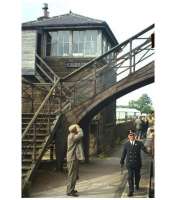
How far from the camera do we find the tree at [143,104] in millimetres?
9617

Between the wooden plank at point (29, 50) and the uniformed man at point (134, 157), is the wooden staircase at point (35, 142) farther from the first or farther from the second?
the wooden plank at point (29, 50)

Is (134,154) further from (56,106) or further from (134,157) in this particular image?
(56,106)

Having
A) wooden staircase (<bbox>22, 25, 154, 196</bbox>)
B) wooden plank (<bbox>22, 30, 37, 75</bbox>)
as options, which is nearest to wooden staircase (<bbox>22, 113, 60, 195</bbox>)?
wooden staircase (<bbox>22, 25, 154, 196</bbox>)

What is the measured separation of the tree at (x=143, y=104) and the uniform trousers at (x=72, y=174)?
2013 millimetres

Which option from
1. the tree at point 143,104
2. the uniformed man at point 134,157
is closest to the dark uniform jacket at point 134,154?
the uniformed man at point 134,157

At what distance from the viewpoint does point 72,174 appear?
9.05 meters

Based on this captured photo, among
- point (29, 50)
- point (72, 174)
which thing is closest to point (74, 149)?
point (72, 174)

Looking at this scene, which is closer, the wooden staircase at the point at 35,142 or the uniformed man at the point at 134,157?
the uniformed man at the point at 134,157

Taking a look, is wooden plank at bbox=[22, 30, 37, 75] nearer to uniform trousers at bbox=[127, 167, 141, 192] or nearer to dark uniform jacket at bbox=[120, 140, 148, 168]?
dark uniform jacket at bbox=[120, 140, 148, 168]

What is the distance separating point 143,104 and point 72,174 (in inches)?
91.8
